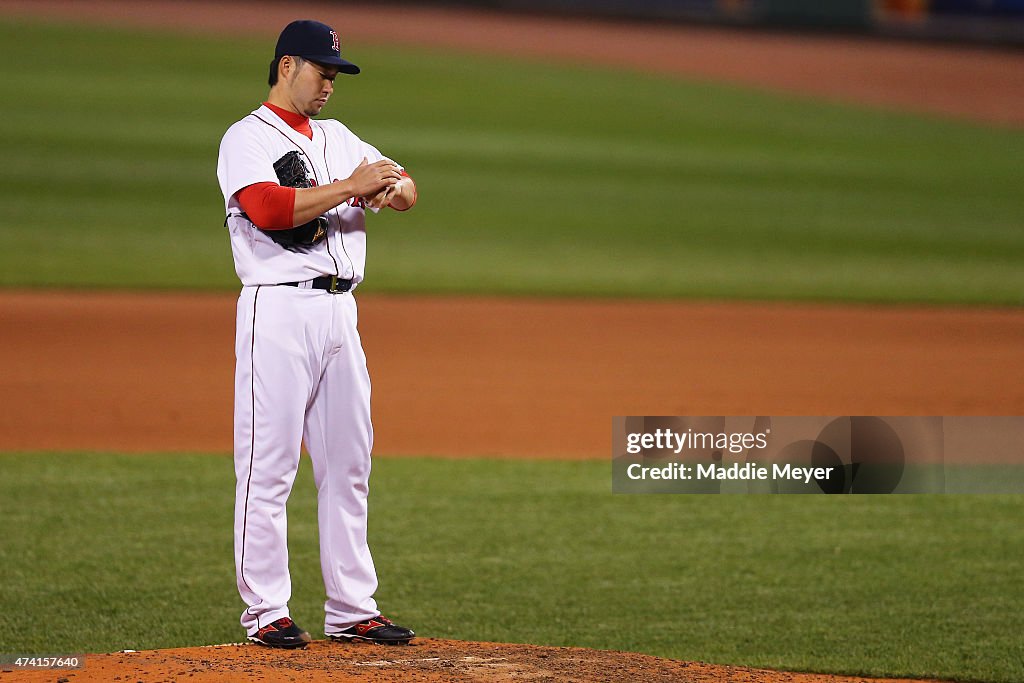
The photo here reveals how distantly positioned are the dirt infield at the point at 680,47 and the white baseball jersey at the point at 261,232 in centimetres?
2419

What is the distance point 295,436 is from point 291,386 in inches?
7.1

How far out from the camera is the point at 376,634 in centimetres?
453

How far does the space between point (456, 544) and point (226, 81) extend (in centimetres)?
2166

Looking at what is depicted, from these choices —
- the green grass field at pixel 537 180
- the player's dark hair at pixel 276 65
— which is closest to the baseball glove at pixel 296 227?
the player's dark hair at pixel 276 65

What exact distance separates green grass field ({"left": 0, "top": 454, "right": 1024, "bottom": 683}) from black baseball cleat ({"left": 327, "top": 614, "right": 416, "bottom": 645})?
2.20ft

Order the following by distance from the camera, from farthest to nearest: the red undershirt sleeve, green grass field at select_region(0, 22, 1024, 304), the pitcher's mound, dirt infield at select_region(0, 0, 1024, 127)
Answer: dirt infield at select_region(0, 0, 1024, 127), green grass field at select_region(0, 22, 1024, 304), the red undershirt sleeve, the pitcher's mound

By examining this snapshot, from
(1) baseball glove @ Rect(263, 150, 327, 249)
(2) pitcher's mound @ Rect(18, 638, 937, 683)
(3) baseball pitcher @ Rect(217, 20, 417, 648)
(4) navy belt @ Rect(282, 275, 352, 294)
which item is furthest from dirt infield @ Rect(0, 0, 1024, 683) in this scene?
(1) baseball glove @ Rect(263, 150, 327, 249)

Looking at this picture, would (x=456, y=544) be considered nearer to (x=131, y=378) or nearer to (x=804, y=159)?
(x=131, y=378)

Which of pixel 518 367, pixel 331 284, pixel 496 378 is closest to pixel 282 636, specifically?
pixel 331 284

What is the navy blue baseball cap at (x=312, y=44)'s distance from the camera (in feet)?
13.9

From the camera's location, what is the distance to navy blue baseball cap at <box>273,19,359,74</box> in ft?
13.9

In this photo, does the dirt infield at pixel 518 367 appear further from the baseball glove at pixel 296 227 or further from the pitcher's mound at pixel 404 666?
the baseball glove at pixel 296 227

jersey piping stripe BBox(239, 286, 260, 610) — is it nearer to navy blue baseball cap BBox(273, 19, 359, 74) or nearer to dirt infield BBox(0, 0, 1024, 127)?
navy blue baseball cap BBox(273, 19, 359, 74)

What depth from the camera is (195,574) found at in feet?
19.2
